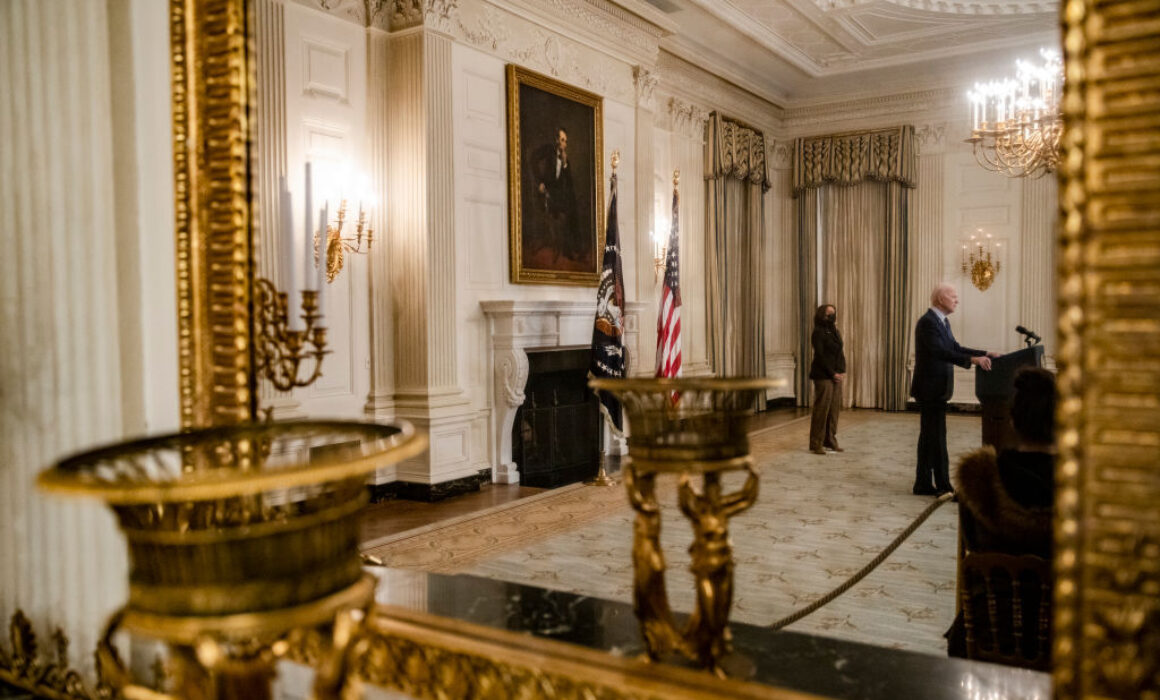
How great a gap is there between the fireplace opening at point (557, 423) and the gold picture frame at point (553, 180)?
2.21 feet

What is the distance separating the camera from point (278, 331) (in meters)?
1.74

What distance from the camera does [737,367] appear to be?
9711 mm

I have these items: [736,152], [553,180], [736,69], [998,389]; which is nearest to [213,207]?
[998,389]

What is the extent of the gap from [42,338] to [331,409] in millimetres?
3078

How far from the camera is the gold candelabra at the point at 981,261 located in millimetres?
9531

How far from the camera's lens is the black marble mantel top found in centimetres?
127

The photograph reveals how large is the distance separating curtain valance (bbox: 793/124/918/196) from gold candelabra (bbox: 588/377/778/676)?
9.55 m

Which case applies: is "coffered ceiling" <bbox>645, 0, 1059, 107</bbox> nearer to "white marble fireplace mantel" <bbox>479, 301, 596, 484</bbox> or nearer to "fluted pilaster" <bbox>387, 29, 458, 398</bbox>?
"fluted pilaster" <bbox>387, 29, 458, 398</bbox>

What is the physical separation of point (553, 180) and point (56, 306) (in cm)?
479

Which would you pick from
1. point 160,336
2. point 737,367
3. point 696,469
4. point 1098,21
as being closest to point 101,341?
point 160,336

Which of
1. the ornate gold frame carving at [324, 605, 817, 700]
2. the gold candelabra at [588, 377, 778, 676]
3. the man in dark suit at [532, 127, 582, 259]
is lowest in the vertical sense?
the ornate gold frame carving at [324, 605, 817, 700]

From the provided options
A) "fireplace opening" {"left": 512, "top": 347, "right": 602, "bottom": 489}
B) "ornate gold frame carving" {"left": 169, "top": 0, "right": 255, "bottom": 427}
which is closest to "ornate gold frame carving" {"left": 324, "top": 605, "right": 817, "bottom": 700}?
"ornate gold frame carving" {"left": 169, "top": 0, "right": 255, "bottom": 427}

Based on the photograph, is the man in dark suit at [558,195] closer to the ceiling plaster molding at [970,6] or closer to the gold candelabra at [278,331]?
the ceiling plaster molding at [970,6]

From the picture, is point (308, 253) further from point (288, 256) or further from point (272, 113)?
point (272, 113)
